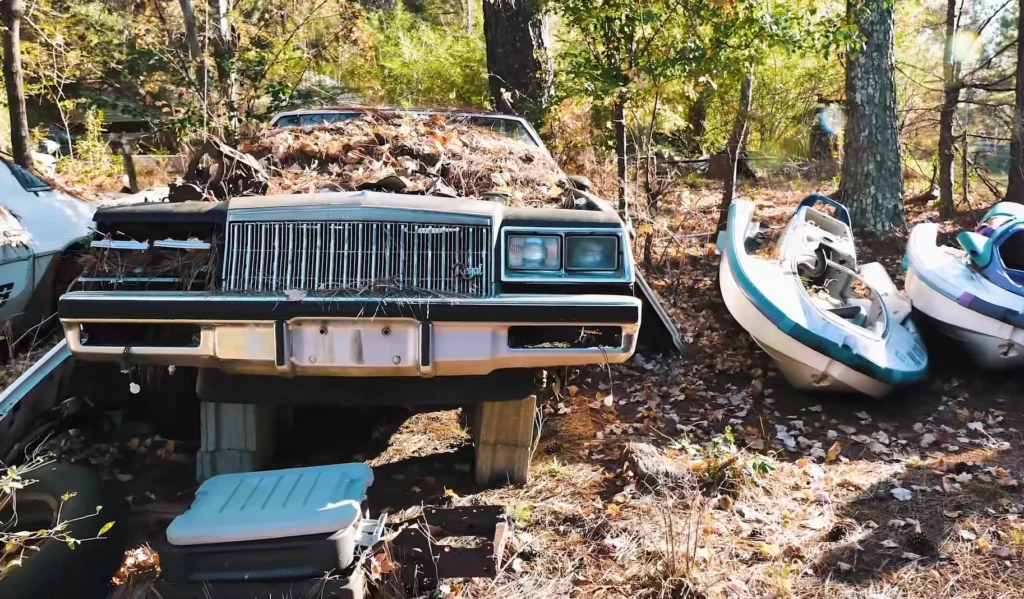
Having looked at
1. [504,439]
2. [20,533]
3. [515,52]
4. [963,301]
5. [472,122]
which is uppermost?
[515,52]

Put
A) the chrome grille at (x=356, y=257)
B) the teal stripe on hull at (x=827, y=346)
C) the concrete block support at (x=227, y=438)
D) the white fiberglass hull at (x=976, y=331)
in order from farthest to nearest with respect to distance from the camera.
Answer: the white fiberglass hull at (x=976, y=331), the teal stripe on hull at (x=827, y=346), the concrete block support at (x=227, y=438), the chrome grille at (x=356, y=257)

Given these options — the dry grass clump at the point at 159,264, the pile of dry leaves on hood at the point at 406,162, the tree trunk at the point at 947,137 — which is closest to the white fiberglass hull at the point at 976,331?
the pile of dry leaves on hood at the point at 406,162

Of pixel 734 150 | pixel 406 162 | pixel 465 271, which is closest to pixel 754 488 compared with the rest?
pixel 465 271

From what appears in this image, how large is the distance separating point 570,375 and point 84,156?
12.8 metres

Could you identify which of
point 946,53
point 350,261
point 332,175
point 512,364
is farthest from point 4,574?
point 946,53

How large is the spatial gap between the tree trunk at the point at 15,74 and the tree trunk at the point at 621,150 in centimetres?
901

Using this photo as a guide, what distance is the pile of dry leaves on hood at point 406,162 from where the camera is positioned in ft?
13.2

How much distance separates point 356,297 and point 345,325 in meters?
0.12

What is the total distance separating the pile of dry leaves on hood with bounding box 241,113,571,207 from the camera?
13.2 feet

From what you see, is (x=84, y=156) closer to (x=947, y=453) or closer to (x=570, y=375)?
(x=570, y=375)

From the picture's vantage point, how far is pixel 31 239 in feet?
18.6

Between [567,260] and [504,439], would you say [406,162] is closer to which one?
[567,260]

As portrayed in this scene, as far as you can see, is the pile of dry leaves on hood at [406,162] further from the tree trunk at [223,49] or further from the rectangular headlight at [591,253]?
the tree trunk at [223,49]

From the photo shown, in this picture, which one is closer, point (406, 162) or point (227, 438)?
point (227, 438)
